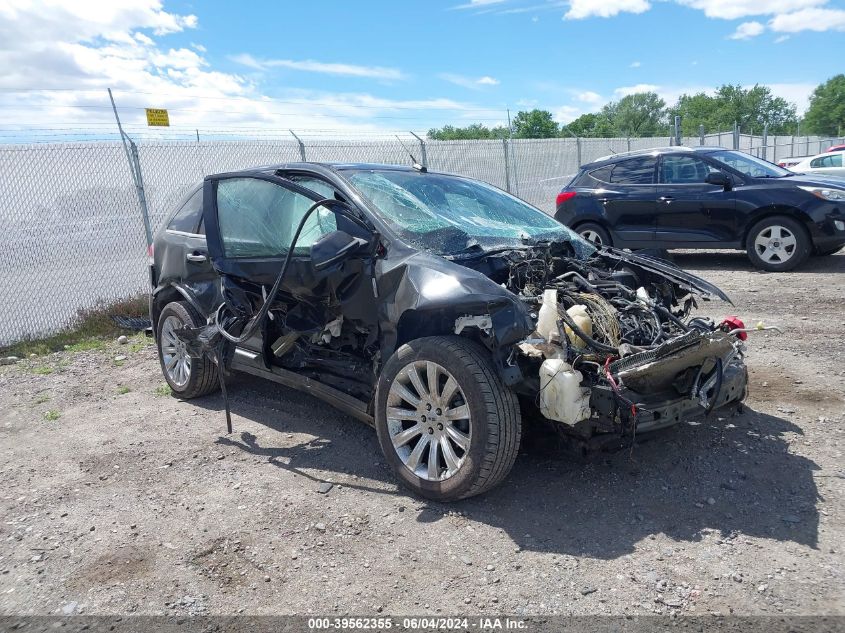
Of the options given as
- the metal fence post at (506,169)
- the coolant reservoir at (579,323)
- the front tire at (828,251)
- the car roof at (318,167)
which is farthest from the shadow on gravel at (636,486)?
the metal fence post at (506,169)

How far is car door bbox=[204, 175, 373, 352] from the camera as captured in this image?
156 inches

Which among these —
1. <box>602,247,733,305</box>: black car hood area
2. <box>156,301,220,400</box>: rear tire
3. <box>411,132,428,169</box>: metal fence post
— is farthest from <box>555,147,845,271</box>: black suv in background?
<box>156,301,220,400</box>: rear tire

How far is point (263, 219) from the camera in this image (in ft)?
15.0

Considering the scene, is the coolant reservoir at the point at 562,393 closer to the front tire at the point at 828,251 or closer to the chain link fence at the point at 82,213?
the chain link fence at the point at 82,213

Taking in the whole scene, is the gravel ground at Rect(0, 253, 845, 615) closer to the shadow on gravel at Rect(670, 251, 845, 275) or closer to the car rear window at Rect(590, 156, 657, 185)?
the shadow on gravel at Rect(670, 251, 845, 275)

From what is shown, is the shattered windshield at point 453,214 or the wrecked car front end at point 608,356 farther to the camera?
the shattered windshield at point 453,214

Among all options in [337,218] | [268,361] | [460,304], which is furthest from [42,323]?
[460,304]

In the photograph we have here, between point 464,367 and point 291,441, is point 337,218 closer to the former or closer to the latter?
point 464,367

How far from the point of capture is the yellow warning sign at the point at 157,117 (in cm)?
980

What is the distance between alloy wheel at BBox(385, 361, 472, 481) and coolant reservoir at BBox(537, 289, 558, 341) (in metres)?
0.52

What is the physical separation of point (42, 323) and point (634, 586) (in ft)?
24.8

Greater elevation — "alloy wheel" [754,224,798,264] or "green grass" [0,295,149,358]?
"alloy wheel" [754,224,798,264]

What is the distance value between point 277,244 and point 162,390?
2312 millimetres

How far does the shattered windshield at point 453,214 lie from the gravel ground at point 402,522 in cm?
133
